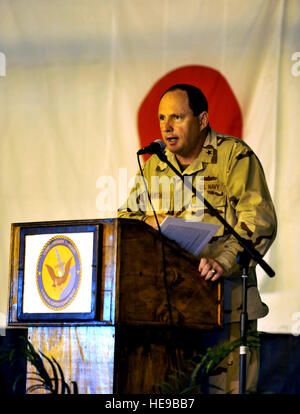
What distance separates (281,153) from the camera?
169 inches

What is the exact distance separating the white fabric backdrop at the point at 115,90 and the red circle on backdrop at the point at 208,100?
0.04 metres

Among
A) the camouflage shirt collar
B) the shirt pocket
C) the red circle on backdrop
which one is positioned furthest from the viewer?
the red circle on backdrop

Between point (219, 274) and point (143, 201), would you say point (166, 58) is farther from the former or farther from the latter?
point (219, 274)

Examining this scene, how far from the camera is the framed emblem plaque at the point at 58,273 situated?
2758 millimetres

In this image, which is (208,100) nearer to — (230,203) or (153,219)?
(230,203)

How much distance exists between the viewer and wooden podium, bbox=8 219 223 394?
2707 mm

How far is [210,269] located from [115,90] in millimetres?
1940

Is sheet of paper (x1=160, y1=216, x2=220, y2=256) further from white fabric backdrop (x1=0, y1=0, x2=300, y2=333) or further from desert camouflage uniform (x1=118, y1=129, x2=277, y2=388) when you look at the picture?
white fabric backdrop (x1=0, y1=0, x2=300, y2=333)

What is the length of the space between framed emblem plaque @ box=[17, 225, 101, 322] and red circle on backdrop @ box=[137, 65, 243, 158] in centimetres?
178

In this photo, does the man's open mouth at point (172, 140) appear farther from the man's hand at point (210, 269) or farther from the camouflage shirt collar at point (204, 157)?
the man's hand at point (210, 269)

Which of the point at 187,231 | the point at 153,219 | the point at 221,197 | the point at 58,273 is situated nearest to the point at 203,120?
the point at 221,197

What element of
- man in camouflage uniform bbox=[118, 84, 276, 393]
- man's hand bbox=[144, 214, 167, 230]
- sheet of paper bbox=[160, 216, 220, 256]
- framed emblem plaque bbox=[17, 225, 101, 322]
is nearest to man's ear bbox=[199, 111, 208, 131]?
man in camouflage uniform bbox=[118, 84, 276, 393]

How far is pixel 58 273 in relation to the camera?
9.30 feet

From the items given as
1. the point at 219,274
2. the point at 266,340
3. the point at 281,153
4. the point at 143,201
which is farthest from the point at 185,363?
the point at 281,153
